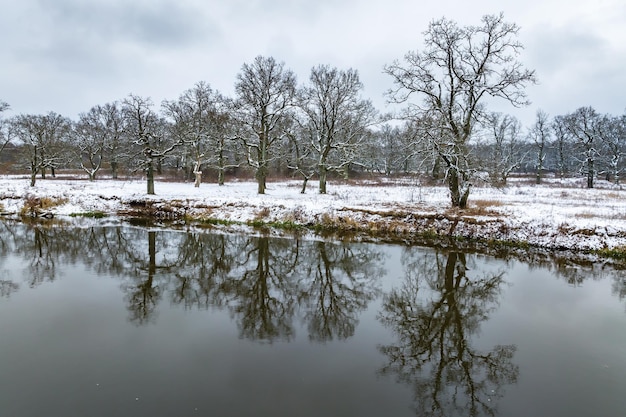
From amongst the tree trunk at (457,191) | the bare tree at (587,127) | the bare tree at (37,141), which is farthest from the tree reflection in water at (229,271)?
the bare tree at (587,127)

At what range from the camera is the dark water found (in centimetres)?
593

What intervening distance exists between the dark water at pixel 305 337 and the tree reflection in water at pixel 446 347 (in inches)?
1.4

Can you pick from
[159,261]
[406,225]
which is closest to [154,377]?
[159,261]

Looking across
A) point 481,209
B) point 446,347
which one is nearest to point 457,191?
point 481,209

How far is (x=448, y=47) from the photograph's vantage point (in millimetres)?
21188

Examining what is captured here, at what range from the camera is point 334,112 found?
101 feet

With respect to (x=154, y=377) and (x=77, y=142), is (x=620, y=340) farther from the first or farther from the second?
(x=77, y=142)

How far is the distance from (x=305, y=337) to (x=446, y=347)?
297cm

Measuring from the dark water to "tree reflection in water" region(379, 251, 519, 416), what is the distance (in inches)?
1.4

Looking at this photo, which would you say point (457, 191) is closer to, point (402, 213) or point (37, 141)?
point (402, 213)

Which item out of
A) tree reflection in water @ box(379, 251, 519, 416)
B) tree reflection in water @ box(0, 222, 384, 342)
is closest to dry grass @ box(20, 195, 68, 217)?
tree reflection in water @ box(0, 222, 384, 342)

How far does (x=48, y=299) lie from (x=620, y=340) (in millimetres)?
13675

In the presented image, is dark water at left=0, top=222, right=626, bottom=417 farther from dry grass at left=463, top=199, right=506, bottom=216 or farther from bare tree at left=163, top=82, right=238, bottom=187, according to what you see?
bare tree at left=163, top=82, right=238, bottom=187

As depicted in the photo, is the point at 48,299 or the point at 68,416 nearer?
the point at 68,416
